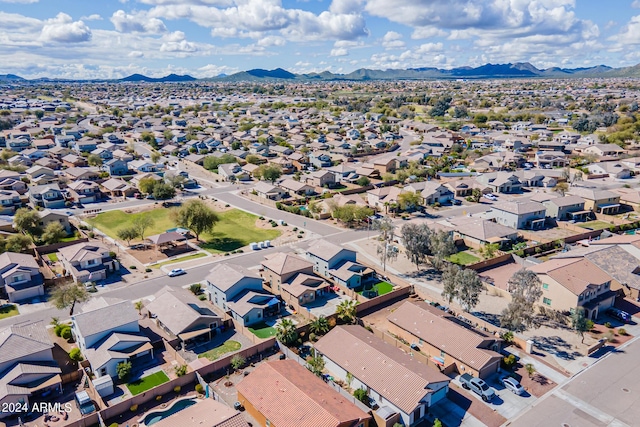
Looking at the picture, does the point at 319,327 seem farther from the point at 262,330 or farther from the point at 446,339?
the point at 446,339

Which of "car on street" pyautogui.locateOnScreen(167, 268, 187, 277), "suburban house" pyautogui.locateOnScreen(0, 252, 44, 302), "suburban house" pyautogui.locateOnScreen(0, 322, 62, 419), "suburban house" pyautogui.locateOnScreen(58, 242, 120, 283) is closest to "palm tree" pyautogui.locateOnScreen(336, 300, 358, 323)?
"car on street" pyautogui.locateOnScreen(167, 268, 187, 277)

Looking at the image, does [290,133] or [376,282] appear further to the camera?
[290,133]

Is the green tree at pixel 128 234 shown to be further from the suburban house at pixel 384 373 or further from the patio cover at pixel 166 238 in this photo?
the suburban house at pixel 384 373

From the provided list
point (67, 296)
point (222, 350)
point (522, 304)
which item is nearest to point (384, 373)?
point (222, 350)

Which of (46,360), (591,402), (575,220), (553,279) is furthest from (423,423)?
(575,220)

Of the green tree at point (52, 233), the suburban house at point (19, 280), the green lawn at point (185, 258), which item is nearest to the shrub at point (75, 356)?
the suburban house at point (19, 280)

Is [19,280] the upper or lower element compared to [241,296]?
upper

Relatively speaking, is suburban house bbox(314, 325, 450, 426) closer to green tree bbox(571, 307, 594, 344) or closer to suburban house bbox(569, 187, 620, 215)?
green tree bbox(571, 307, 594, 344)

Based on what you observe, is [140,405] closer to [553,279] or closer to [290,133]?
[553,279]
